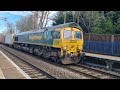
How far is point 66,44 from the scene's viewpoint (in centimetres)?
1806

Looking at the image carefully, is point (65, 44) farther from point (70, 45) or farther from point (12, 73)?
point (12, 73)

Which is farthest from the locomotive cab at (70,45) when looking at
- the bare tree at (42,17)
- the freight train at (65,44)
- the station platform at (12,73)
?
the bare tree at (42,17)

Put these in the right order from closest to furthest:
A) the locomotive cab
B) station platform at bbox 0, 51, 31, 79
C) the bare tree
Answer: station platform at bbox 0, 51, 31, 79, the locomotive cab, the bare tree

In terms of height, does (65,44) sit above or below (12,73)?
above

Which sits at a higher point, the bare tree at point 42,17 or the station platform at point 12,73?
the bare tree at point 42,17

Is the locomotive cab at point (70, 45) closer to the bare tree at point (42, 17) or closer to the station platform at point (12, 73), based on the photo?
the station platform at point (12, 73)

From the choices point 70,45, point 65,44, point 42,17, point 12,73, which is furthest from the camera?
point 42,17

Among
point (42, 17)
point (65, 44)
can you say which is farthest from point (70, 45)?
point (42, 17)

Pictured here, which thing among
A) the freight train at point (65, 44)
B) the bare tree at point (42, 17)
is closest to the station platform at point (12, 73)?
the freight train at point (65, 44)

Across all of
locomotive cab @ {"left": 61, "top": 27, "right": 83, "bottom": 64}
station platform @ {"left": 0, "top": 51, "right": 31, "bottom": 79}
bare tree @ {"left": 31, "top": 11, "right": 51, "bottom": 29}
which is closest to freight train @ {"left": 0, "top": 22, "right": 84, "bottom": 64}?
locomotive cab @ {"left": 61, "top": 27, "right": 83, "bottom": 64}

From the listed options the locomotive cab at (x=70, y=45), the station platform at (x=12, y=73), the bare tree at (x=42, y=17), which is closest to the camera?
the station platform at (x=12, y=73)

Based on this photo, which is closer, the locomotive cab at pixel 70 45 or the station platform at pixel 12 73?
the station platform at pixel 12 73

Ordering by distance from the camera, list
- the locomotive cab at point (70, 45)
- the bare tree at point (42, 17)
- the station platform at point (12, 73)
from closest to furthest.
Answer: the station platform at point (12, 73) → the locomotive cab at point (70, 45) → the bare tree at point (42, 17)

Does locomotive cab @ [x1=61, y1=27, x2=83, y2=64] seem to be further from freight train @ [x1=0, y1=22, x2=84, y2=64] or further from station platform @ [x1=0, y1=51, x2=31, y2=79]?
station platform @ [x1=0, y1=51, x2=31, y2=79]
